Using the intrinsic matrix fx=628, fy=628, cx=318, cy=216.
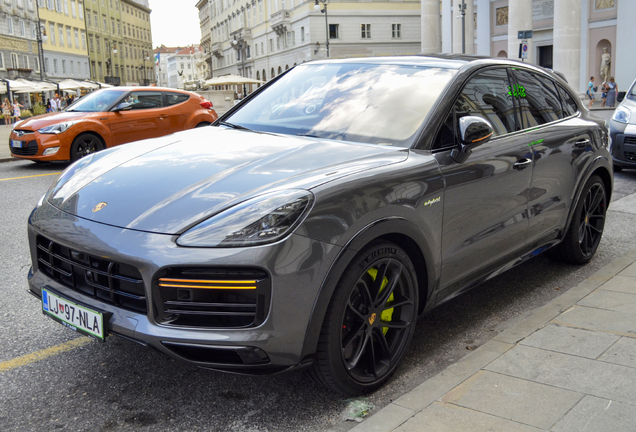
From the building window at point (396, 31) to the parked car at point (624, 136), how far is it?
61.2m

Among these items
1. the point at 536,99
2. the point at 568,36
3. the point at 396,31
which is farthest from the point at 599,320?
the point at 396,31

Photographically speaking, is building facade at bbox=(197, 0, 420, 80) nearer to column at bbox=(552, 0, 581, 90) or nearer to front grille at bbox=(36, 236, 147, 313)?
column at bbox=(552, 0, 581, 90)

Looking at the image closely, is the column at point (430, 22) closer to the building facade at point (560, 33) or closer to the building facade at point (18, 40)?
the building facade at point (560, 33)

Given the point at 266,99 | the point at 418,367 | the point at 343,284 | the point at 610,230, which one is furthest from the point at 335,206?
the point at 610,230

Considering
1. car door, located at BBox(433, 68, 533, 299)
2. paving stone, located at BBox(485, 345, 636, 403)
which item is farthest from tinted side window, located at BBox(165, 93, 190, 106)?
paving stone, located at BBox(485, 345, 636, 403)

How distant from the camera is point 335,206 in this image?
2559 millimetres

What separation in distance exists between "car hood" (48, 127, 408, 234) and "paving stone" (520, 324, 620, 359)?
1216 mm

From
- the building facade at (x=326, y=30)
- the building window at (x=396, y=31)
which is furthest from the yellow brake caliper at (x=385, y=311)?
the building window at (x=396, y=31)

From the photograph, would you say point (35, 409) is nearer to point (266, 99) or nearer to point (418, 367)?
point (418, 367)

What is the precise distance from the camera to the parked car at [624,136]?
9.49m

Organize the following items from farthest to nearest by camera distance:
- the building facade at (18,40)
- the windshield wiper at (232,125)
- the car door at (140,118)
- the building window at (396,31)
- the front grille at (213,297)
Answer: the building window at (396,31), the building facade at (18,40), the car door at (140,118), the windshield wiper at (232,125), the front grille at (213,297)

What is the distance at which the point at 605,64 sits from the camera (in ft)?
124

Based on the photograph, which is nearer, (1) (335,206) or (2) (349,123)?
(1) (335,206)

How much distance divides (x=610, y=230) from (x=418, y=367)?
396 cm
